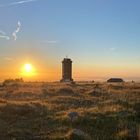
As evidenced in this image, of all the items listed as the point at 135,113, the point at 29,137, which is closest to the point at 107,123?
the point at 135,113

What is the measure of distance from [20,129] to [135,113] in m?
8.16

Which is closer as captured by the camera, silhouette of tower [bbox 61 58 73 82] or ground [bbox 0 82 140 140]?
ground [bbox 0 82 140 140]

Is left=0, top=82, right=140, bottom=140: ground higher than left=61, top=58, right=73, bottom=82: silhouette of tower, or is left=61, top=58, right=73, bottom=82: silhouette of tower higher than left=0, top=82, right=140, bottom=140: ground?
left=61, top=58, right=73, bottom=82: silhouette of tower

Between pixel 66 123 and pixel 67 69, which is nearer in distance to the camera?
pixel 66 123

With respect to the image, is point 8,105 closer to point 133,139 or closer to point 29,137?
point 29,137

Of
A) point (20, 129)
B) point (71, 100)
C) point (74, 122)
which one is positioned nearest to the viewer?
point (20, 129)

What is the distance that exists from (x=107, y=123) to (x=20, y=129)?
5082mm

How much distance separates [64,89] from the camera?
48.6 m

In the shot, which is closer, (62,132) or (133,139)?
(133,139)

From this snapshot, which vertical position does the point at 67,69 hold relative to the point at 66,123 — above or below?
above

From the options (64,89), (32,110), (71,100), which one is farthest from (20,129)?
(64,89)

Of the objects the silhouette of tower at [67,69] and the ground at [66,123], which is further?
the silhouette of tower at [67,69]

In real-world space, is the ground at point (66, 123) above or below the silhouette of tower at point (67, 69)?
below

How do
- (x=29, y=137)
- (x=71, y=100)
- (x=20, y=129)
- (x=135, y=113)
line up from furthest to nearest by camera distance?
1. (x=71, y=100)
2. (x=135, y=113)
3. (x=20, y=129)
4. (x=29, y=137)
